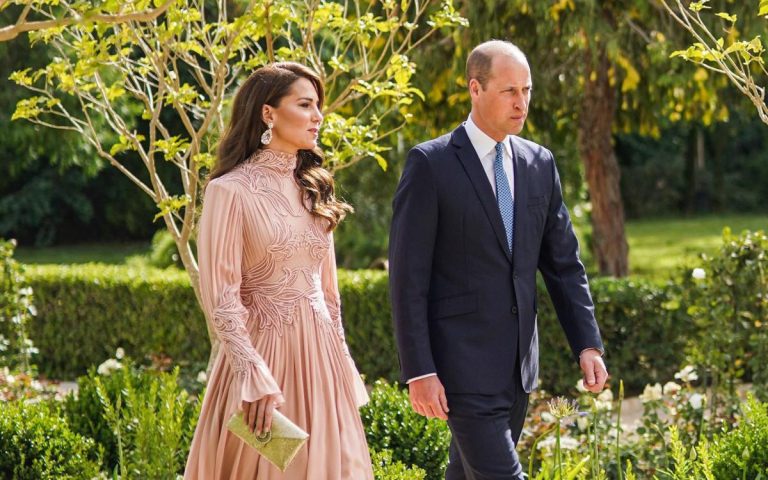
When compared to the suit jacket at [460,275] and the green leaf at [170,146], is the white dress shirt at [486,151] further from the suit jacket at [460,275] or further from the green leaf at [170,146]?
the green leaf at [170,146]

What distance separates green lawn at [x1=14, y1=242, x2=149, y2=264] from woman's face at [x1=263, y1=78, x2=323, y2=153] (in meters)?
18.8

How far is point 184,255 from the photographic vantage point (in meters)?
5.33

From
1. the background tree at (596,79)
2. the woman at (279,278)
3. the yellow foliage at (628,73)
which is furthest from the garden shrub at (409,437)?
the yellow foliage at (628,73)

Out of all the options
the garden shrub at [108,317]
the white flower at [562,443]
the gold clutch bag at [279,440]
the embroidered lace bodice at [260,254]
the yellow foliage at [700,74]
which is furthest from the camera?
the garden shrub at [108,317]

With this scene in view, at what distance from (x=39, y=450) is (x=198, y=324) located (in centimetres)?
450

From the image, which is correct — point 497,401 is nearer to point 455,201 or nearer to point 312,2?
point 455,201

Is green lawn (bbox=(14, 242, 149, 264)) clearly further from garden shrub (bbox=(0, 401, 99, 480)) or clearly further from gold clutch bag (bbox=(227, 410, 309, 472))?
gold clutch bag (bbox=(227, 410, 309, 472))

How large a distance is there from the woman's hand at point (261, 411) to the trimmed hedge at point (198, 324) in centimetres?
448

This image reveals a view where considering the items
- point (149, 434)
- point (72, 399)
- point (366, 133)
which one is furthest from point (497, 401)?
point (72, 399)

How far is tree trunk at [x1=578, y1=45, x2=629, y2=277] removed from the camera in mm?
10188

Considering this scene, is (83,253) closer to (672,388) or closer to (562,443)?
(672,388)

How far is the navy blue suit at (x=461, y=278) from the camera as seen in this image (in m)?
3.54

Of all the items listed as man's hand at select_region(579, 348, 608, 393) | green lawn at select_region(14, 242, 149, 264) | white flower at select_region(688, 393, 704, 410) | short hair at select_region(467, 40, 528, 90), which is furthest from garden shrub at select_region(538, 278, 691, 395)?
green lawn at select_region(14, 242, 149, 264)

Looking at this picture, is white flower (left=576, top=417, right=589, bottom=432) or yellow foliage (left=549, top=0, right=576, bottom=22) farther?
yellow foliage (left=549, top=0, right=576, bottom=22)
